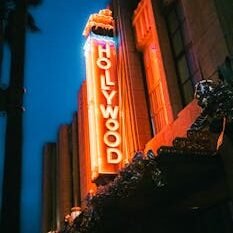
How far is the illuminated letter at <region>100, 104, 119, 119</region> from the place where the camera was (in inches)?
568

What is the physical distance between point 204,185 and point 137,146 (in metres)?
4.47

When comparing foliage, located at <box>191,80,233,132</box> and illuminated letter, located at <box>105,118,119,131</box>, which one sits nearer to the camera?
foliage, located at <box>191,80,233,132</box>

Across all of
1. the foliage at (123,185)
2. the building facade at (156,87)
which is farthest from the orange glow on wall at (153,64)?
the foliage at (123,185)

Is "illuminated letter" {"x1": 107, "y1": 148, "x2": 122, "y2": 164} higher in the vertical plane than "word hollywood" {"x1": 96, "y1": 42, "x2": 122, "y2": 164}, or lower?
lower

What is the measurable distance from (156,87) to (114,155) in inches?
113

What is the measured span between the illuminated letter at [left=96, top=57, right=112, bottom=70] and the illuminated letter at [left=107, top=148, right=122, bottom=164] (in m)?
3.40

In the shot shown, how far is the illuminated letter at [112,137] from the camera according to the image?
13.9 meters

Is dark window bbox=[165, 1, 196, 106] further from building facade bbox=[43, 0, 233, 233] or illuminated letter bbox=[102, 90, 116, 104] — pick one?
illuminated letter bbox=[102, 90, 116, 104]

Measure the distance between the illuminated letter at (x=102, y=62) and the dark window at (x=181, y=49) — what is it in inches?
122

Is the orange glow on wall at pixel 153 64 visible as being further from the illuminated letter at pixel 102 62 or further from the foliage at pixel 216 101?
the foliage at pixel 216 101

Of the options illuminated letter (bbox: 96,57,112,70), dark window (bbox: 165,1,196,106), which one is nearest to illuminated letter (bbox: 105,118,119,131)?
illuminated letter (bbox: 96,57,112,70)

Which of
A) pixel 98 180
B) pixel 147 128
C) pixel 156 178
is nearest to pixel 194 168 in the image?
pixel 156 178

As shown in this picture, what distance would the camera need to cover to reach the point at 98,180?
1402 centimetres

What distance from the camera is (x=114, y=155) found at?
13.8 m
